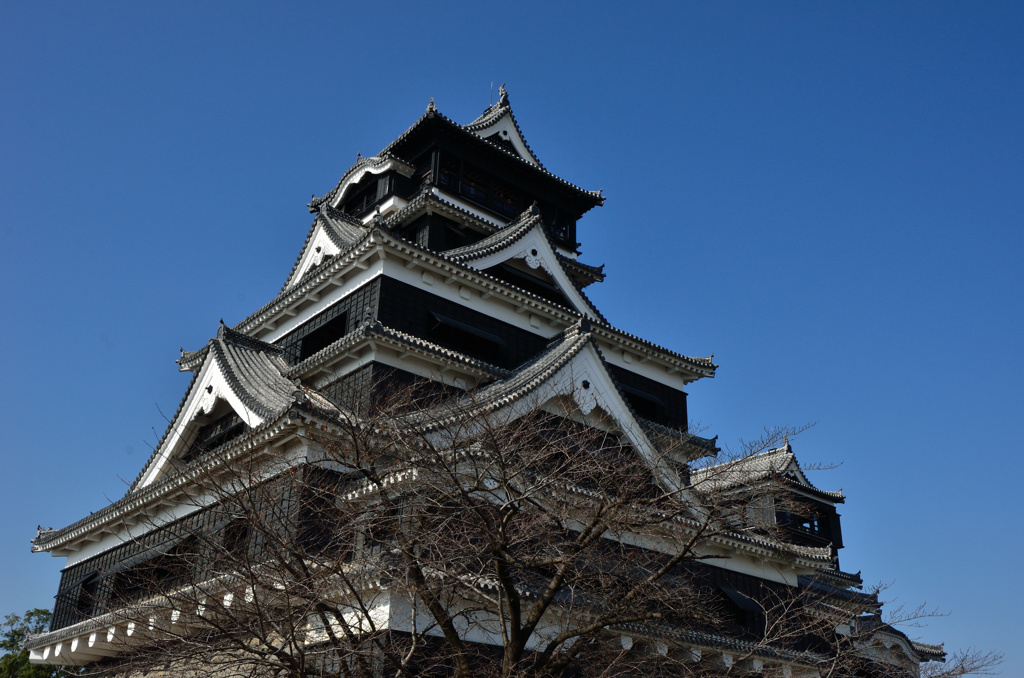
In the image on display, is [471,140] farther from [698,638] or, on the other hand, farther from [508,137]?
[698,638]

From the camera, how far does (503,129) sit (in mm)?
26141

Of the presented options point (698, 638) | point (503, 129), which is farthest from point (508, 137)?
point (698, 638)

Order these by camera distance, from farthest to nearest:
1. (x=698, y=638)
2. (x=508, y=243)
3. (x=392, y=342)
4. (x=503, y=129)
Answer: (x=503, y=129) → (x=508, y=243) → (x=392, y=342) → (x=698, y=638)

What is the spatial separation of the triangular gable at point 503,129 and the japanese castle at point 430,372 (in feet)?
3.36

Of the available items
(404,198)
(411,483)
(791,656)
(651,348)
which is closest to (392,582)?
(411,483)

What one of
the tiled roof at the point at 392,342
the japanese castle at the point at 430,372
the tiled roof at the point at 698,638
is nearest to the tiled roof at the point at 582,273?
the japanese castle at the point at 430,372

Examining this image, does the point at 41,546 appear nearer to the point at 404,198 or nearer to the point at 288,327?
the point at 288,327

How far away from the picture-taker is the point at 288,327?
20.3 metres

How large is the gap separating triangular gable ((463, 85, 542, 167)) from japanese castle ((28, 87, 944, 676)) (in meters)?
1.02

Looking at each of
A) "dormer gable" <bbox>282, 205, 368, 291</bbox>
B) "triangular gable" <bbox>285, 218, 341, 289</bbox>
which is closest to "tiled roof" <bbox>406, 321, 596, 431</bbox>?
"dormer gable" <bbox>282, 205, 368, 291</bbox>

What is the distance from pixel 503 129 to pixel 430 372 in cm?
1197

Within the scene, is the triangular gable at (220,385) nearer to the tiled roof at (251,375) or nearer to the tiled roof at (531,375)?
the tiled roof at (251,375)

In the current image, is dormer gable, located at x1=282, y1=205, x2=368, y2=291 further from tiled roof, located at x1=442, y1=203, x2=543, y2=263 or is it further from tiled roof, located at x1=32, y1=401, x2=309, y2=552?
tiled roof, located at x1=32, y1=401, x2=309, y2=552

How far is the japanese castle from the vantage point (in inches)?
600
